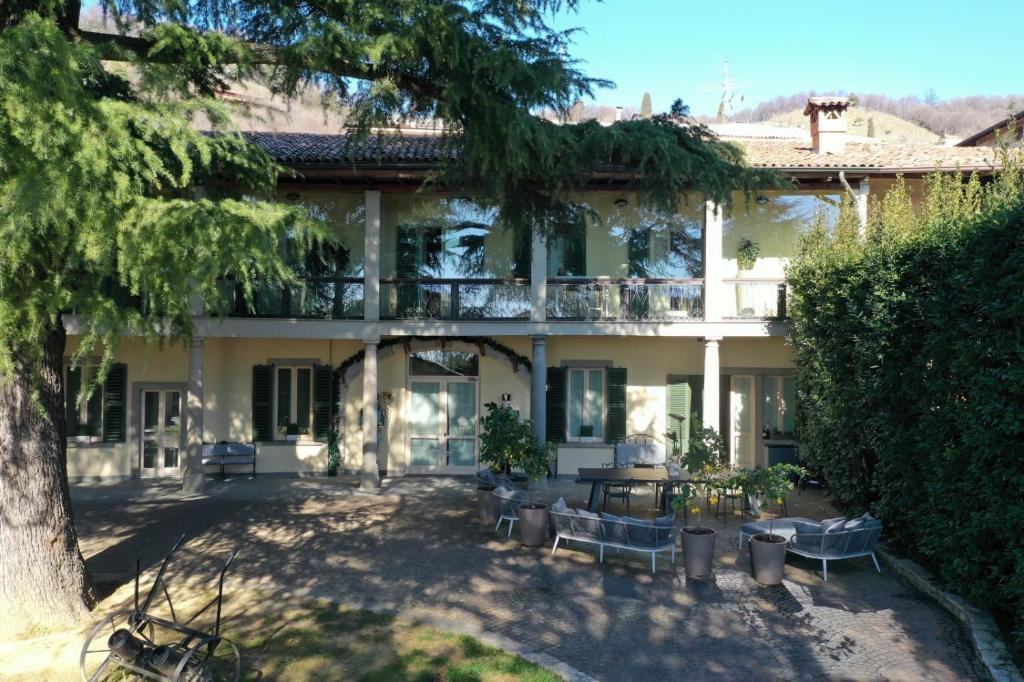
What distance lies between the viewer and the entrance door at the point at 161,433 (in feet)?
47.1

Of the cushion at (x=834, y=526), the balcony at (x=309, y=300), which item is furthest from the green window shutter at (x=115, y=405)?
the cushion at (x=834, y=526)

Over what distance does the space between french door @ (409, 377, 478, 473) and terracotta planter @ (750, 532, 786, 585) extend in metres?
8.05

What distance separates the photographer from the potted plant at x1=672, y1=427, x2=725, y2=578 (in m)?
7.85

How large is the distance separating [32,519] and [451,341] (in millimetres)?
8771

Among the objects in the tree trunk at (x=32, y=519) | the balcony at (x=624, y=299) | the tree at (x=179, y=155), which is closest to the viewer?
the tree at (x=179, y=155)

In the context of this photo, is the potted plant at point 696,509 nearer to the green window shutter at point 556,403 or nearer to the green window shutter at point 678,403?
the green window shutter at point 678,403

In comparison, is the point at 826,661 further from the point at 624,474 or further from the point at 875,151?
the point at 875,151

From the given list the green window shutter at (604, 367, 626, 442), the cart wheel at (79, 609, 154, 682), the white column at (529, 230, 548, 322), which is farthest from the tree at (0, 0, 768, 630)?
the green window shutter at (604, 367, 626, 442)

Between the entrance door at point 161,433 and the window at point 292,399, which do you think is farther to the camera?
the window at point 292,399

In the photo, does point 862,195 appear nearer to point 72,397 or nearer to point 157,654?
point 157,654

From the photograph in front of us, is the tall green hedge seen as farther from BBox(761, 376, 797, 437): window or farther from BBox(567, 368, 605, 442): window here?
BBox(567, 368, 605, 442): window

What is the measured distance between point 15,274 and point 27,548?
285cm

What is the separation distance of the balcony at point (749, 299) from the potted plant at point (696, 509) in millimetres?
3672

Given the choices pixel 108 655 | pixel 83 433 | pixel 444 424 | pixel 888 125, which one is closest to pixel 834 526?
Result: pixel 108 655
